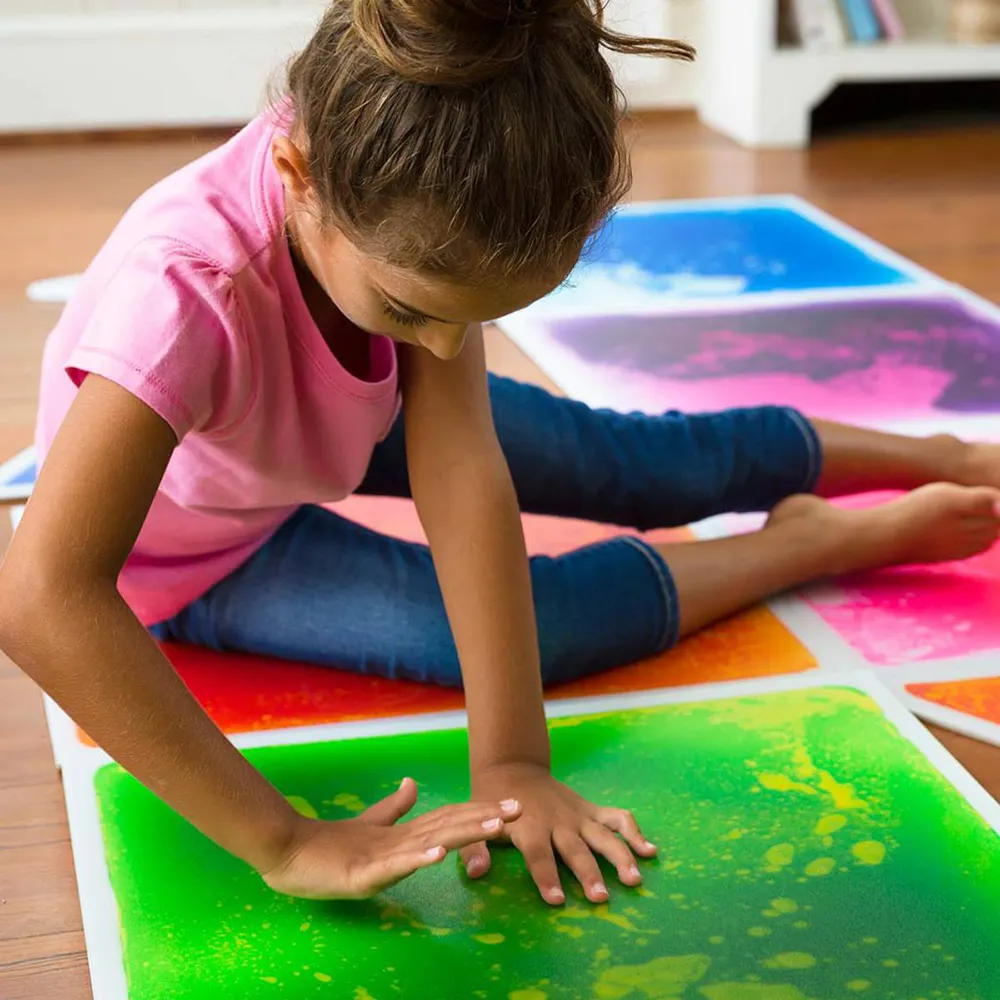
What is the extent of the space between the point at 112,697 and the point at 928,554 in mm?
753

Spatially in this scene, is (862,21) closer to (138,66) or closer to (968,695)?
(138,66)

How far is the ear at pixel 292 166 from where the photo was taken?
0.78 metres

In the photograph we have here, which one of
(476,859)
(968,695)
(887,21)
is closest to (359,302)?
(476,859)

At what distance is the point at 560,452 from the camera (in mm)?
1261

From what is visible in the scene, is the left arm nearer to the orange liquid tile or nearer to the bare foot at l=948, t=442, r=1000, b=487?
the orange liquid tile

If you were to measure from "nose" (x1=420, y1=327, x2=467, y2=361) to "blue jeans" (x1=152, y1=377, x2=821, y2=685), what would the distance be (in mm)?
343

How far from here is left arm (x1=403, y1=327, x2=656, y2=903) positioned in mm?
952

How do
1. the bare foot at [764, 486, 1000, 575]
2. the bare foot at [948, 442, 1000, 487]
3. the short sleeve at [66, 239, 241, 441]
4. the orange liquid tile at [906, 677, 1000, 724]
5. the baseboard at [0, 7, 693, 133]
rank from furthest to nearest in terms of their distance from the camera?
the baseboard at [0, 7, 693, 133] < the bare foot at [948, 442, 1000, 487] < the bare foot at [764, 486, 1000, 575] < the orange liquid tile at [906, 677, 1000, 724] < the short sleeve at [66, 239, 241, 441]

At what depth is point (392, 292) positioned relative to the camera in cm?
77

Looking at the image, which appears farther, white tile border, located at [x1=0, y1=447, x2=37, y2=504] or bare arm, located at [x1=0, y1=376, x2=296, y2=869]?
white tile border, located at [x1=0, y1=447, x2=37, y2=504]

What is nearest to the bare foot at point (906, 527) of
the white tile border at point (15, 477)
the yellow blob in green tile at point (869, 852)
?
the yellow blob in green tile at point (869, 852)

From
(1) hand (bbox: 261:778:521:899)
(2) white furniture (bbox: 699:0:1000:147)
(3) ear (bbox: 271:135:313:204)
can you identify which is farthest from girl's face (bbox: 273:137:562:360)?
(2) white furniture (bbox: 699:0:1000:147)

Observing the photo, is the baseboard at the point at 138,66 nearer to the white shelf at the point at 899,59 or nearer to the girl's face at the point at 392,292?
the white shelf at the point at 899,59

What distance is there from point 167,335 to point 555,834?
0.39m
